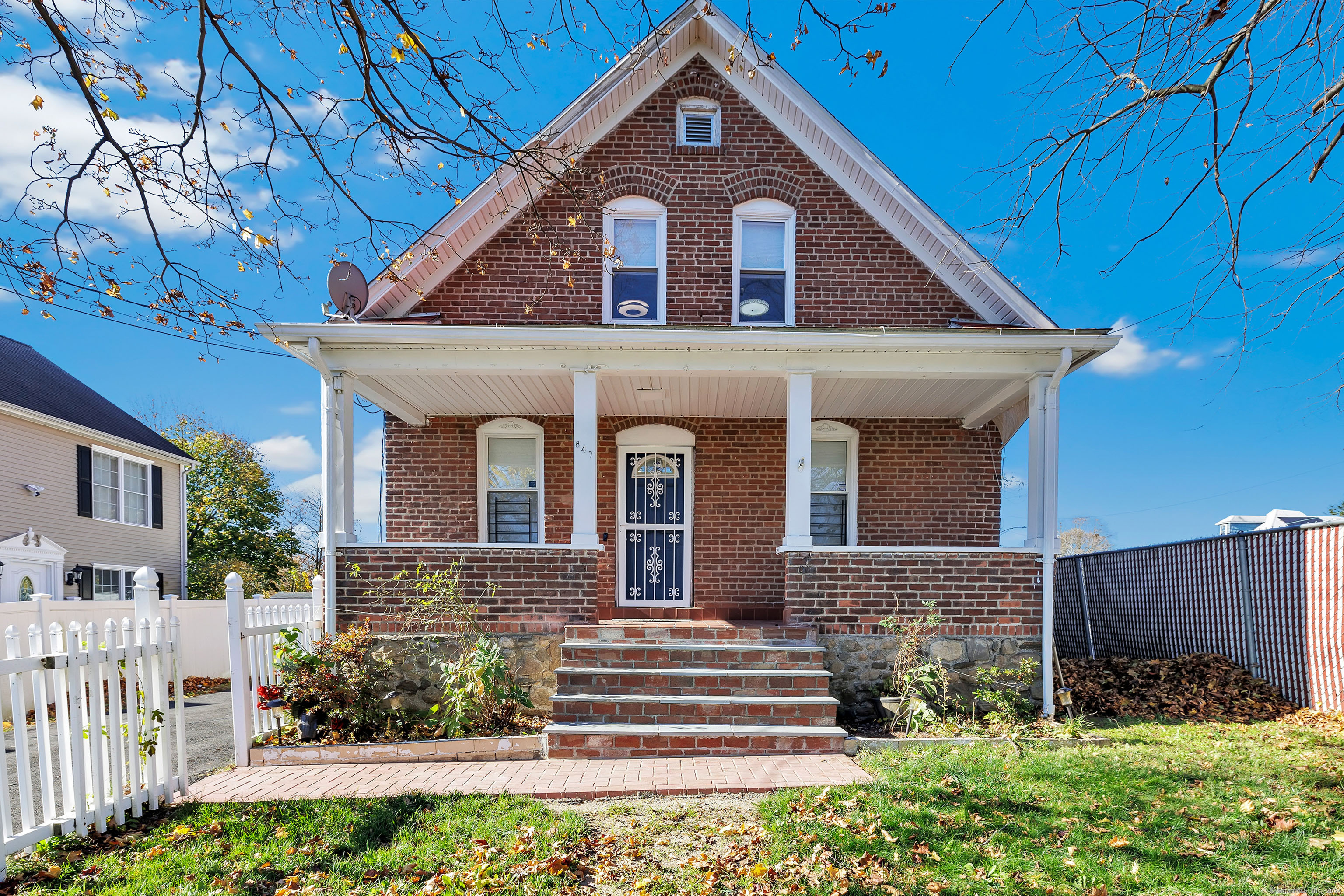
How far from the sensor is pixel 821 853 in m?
3.99

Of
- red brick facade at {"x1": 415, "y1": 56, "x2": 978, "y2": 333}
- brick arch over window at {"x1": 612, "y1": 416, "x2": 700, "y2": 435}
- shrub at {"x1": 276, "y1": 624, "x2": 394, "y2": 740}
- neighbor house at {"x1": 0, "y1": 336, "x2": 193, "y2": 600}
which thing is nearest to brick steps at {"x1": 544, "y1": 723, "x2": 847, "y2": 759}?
shrub at {"x1": 276, "y1": 624, "x2": 394, "y2": 740}

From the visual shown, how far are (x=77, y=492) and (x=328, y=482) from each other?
11.7 metres

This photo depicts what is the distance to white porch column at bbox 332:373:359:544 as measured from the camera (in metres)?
7.77

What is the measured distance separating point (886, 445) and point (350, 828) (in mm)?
7668

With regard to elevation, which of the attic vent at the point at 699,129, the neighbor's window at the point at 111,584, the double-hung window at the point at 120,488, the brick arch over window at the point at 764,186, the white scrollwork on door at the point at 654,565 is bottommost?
the neighbor's window at the point at 111,584

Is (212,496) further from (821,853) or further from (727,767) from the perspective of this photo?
(821,853)

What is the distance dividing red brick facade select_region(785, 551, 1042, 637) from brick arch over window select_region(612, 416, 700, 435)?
2945 millimetres

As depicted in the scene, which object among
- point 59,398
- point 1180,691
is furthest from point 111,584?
point 1180,691

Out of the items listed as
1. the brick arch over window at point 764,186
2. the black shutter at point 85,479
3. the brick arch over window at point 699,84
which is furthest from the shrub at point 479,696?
the black shutter at point 85,479

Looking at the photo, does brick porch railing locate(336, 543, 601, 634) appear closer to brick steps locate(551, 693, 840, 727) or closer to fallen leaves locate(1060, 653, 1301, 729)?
brick steps locate(551, 693, 840, 727)

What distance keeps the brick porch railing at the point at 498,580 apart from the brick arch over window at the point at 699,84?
19.4 feet

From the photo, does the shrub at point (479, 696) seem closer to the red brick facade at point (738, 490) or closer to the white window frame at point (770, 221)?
the red brick facade at point (738, 490)

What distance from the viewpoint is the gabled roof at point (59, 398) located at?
14781 millimetres

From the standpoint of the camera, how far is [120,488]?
17.1m
